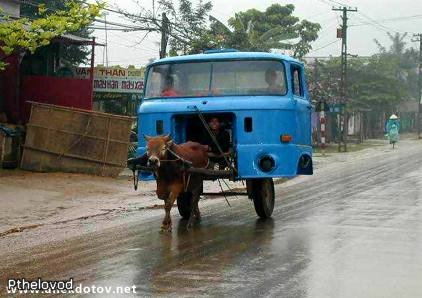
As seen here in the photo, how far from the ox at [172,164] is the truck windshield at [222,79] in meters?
1.10

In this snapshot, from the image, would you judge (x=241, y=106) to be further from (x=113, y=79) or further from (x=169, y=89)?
(x=113, y=79)

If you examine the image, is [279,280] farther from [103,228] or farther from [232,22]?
[232,22]

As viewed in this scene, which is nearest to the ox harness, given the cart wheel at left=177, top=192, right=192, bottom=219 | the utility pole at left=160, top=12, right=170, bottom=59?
the cart wheel at left=177, top=192, right=192, bottom=219

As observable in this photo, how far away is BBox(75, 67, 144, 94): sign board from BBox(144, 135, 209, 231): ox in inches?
543

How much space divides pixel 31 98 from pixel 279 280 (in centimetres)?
1664

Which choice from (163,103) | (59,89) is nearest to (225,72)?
(163,103)

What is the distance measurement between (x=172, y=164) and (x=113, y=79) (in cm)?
1484

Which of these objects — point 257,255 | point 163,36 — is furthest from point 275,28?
point 257,255

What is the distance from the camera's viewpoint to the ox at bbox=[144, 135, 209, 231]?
375 inches

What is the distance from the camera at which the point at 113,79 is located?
2408 cm

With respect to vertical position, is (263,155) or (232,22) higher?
(232,22)

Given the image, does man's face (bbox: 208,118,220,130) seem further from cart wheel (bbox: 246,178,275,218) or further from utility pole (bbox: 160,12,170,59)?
utility pole (bbox: 160,12,170,59)

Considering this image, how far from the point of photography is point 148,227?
36.3 ft

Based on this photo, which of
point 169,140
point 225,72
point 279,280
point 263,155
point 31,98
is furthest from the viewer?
point 31,98
